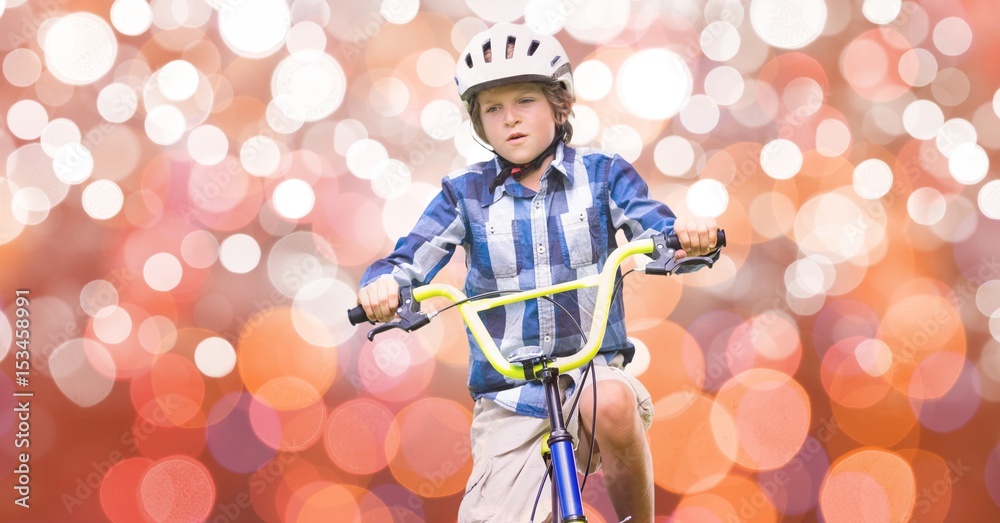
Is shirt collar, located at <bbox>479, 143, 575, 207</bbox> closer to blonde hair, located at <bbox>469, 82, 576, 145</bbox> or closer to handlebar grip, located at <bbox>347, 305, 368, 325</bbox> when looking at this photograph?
blonde hair, located at <bbox>469, 82, 576, 145</bbox>

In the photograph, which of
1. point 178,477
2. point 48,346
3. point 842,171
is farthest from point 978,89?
point 48,346

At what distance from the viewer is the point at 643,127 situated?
9.73 feet

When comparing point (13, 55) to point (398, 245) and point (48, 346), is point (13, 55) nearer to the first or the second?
point (48, 346)

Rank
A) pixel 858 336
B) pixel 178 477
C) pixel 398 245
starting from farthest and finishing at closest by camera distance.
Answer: pixel 858 336
pixel 178 477
pixel 398 245

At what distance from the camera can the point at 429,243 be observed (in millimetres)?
1624

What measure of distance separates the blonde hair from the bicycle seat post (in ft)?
2.20

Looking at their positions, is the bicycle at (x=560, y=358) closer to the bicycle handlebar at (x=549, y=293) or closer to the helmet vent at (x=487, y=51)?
the bicycle handlebar at (x=549, y=293)

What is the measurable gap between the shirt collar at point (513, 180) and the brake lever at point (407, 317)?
1.19 feet

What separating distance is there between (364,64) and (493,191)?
4.99 feet

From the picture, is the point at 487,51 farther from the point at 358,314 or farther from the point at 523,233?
the point at 358,314

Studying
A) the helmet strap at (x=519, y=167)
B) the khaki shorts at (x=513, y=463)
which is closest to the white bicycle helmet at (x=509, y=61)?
the helmet strap at (x=519, y=167)

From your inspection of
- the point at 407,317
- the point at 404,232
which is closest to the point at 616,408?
the point at 407,317

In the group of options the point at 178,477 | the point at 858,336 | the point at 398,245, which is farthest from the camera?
the point at 858,336

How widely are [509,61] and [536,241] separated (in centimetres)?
35
